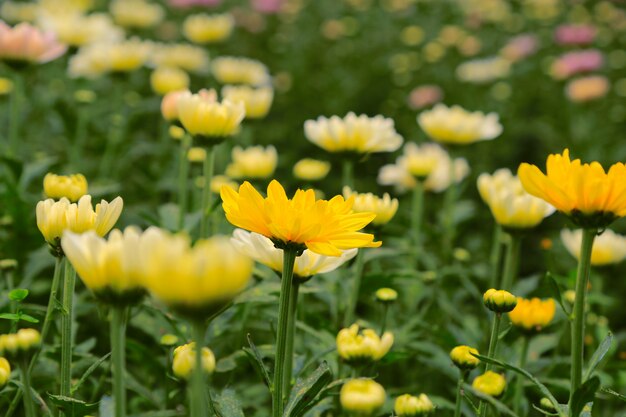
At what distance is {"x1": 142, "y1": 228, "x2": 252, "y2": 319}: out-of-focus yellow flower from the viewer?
86 cm

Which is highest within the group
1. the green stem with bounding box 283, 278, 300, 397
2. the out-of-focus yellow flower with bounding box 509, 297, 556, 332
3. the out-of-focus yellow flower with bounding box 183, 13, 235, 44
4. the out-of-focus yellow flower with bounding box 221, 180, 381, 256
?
the out-of-focus yellow flower with bounding box 221, 180, 381, 256

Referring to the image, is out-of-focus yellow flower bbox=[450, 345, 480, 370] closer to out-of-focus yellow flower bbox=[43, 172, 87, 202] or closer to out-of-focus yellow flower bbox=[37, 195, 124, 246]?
out-of-focus yellow flower bbox=[37, 195, 124, 246]

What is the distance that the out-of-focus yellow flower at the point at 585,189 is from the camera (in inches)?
49.9

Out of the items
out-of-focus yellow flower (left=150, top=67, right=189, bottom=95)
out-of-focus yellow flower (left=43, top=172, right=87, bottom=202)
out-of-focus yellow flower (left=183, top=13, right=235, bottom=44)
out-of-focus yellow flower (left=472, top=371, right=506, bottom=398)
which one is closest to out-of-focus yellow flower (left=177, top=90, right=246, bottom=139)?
out-of-focus yellow flower (left=43, top=172, right=87, bottom=202)

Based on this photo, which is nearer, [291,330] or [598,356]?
[598,356]

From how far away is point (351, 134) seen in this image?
2102 mm

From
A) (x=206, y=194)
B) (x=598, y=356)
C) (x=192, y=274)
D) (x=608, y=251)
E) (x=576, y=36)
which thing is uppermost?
(x=192, y=274)

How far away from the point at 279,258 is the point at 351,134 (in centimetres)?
70

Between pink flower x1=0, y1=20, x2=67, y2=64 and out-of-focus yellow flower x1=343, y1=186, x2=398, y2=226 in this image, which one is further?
pink flower x1=0, y1=20, x2=67, y2=64

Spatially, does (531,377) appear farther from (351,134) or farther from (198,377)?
(351,134)

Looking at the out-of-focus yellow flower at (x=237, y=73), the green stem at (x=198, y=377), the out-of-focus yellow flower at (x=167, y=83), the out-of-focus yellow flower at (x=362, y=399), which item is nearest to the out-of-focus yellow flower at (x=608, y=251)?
the out-of-focus yellow flower at (x=362, y=399)

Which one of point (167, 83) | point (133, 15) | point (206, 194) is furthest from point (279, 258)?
point (133, 15)

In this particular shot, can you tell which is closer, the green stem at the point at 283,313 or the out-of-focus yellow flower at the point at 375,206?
the green stem at the point at 283,313

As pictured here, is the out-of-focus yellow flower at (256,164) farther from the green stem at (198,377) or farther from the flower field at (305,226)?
the green stem at (198,377)
